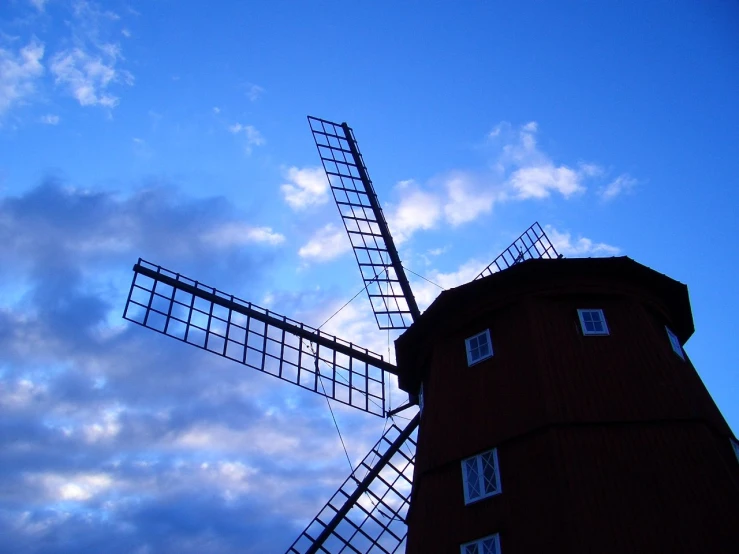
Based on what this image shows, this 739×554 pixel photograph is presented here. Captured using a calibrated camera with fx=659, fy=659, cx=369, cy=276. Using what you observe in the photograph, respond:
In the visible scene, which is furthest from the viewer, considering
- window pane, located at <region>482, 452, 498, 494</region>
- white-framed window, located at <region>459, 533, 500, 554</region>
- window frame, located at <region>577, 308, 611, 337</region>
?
window frame, located at <region>577, 308, 611, 337</region>

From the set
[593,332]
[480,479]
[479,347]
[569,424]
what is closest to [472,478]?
[480,479]

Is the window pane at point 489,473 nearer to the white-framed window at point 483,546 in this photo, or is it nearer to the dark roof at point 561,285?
the white-framed window at point 483,546

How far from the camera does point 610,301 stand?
16.0 metres

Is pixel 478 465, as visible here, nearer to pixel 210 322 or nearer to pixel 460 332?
pixel 460 332

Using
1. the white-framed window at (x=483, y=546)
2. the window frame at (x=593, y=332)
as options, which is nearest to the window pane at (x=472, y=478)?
the white-framed window at (x=483, y=546)

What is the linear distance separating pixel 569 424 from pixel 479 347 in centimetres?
349

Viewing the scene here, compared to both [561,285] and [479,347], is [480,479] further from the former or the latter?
[561,285]

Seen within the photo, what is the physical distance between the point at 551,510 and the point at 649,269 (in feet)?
23.6

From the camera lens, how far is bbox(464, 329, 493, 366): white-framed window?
52.5 ft

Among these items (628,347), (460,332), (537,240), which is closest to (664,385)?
(628,347)

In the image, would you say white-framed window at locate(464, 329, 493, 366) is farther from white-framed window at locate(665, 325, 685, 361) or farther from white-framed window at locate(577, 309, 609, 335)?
white-framed window at locate(665, 325, 685, 361)

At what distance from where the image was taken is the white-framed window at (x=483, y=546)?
1277 centimetres

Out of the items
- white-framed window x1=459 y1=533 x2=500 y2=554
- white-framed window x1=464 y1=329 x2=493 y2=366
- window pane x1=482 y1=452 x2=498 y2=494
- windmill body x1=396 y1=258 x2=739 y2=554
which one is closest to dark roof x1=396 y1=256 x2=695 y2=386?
windmill body x1=396 y1=258 x2=739 y2=554

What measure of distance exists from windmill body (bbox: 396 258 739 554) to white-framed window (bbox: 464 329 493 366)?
0.35 ft
